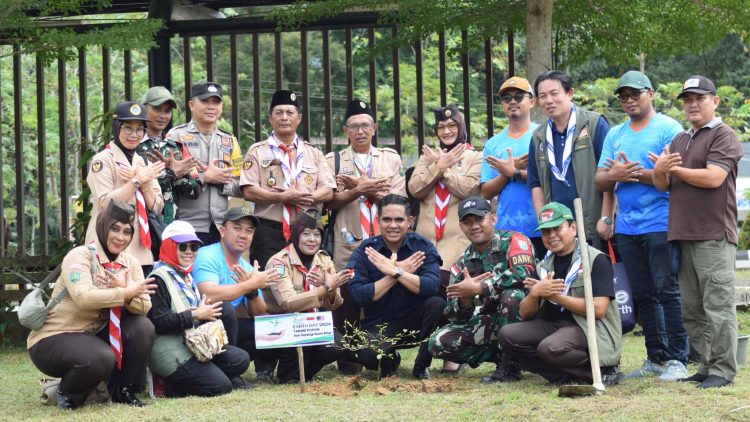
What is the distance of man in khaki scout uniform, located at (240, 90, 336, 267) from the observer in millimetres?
8000

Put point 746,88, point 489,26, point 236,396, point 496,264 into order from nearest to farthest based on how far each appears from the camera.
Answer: point 236,396 → point 496,264 → point 489,26 → point 746,88

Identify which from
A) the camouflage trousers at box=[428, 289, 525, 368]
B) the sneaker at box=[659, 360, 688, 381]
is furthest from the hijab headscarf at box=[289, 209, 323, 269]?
the sneaker at box=[659, 360, 688, 381]

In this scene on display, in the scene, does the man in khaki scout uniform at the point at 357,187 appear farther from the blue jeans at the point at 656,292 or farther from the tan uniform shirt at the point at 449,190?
the blue jeans at the point at 656,292

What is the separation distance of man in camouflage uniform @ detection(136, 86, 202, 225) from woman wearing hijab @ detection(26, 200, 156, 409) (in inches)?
39.4

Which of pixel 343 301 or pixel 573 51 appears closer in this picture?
pixel 343 301

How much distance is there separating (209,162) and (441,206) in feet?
5.84

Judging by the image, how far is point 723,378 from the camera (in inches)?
247

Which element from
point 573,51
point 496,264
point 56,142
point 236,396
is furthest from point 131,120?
point 56,142

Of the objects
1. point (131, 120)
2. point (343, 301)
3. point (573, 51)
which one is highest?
point (573, 51)

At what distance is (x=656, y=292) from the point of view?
7.03m

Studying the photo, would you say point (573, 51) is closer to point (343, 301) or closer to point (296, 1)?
point (296, 1)

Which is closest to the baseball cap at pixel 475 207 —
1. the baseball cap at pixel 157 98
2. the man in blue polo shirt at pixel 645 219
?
the man in blue polo shirt at pixel 645 219

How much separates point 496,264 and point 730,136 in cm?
173

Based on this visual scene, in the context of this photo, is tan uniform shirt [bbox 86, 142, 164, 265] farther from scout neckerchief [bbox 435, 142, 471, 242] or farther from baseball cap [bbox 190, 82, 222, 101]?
scout neckerchief [bbox 435, 142, 471, 242]
